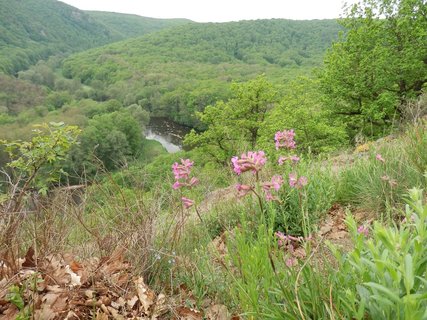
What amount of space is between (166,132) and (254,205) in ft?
203

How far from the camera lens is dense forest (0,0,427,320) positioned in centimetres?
149

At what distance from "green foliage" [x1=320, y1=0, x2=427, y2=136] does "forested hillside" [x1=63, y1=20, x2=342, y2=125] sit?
48.9 meters

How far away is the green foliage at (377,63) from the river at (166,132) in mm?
37864

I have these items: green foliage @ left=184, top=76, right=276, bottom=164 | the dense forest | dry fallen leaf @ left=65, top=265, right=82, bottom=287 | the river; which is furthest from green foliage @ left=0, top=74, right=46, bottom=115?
dry fallen leaf @ left=65, top=265, right=82, bottom=287

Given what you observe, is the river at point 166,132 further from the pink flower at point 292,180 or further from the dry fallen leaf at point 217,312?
the dry fallen leaf at point 217,312

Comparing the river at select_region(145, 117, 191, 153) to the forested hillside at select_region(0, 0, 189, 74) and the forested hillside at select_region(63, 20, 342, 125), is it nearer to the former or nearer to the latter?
the forested hillside at select_region(63, 20, 342, 125)

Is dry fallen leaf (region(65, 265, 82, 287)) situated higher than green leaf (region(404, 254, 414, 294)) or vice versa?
green leaf (region(404, 254, 414, 294))

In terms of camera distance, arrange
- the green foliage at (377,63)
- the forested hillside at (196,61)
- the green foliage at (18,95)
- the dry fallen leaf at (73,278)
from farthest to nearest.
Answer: the forested hillside at (196,61) < the green foliage at (18,95) < the green foliage at (377,63) < the dry fallen leaf at (73,278)

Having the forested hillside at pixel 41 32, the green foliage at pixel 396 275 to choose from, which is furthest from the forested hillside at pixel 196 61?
the green foliage at pixel 396 275

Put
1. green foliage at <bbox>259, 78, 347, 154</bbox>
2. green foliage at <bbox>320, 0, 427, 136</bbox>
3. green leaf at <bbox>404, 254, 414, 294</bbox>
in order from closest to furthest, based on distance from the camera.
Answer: green leaf at <bbox>404, 254, 414, 294</bbox> → green foliage at <bbox>320, 0, 427, 136</bbox> → green foliage at <bbox>259, 78, 347, 154</bbox>

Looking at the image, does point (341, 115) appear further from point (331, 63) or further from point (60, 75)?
point (60, 75)

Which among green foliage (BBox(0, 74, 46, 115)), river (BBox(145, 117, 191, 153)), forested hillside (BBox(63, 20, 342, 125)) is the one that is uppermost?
forested hillside (BBox(63, 20, 342, 125))

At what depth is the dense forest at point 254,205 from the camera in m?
1.49

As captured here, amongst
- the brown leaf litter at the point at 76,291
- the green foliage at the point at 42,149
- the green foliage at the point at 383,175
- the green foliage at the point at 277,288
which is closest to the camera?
the green foliage at the point at 277,288
